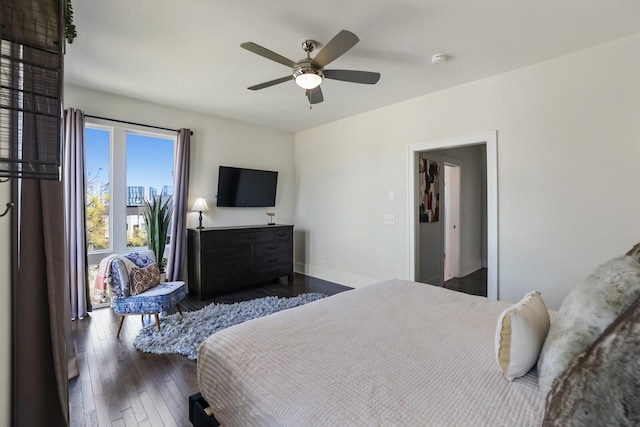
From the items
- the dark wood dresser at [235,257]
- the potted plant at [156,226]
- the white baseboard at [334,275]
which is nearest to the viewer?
the potted plant at [156,226]

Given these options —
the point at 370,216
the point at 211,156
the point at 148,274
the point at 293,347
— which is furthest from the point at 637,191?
the point at 211,156

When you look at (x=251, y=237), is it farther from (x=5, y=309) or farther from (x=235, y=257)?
(x=5, y=309)

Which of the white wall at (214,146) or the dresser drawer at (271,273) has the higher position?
the white wall at (214,146)

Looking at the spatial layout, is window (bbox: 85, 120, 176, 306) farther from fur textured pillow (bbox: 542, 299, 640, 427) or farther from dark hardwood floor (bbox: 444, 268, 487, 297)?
dark hardwood floor (bbox: 444, 268, 487, 297)

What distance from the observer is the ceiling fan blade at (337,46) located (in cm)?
189

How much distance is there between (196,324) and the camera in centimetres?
305

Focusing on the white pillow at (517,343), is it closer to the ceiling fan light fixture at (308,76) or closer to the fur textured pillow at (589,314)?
the fur textured pillow at (589,314)

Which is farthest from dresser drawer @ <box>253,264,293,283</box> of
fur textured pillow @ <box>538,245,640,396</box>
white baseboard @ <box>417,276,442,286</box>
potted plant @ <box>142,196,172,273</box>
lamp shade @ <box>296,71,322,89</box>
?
fur textured pillow @ <box>538,245,640,396</box>

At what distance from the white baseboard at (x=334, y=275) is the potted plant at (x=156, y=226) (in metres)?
2.43

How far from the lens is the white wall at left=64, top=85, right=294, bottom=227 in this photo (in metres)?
3.67

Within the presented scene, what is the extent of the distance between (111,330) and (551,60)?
508 centimetres

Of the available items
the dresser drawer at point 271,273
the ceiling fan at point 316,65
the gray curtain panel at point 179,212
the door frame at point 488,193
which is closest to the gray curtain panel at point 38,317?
the ceiling fan at point 316,65

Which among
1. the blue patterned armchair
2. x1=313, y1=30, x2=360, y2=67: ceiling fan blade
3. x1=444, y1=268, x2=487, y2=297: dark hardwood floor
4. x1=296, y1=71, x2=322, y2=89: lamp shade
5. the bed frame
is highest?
x1=313, y1=30, x2=360, y2=67: ceiling fan blade

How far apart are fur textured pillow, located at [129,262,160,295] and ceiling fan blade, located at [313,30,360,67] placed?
2589 mm
